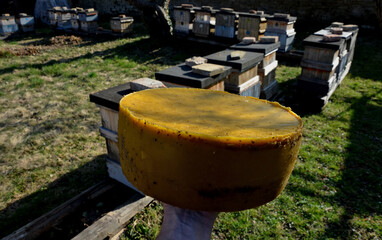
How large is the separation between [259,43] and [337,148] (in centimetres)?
316

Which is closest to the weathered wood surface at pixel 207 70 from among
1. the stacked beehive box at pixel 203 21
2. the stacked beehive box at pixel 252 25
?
the stacked beehive box at pixel 252 25

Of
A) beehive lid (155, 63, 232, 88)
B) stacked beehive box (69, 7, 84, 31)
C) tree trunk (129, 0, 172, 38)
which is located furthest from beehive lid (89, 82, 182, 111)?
stacked beehive box (69, 7, 84, 31)

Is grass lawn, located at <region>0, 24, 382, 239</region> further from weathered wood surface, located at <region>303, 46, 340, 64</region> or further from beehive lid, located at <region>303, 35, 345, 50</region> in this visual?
beehive lid, located at <region>303, 35, 345, 50</region>

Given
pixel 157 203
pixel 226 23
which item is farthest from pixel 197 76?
pixel 226 23

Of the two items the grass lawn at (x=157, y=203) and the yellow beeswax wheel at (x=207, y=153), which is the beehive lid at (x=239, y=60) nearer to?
the grass lawn at (x=157, y=203)

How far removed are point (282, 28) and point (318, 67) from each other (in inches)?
172

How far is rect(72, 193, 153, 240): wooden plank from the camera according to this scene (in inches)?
129

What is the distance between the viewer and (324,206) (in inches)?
166

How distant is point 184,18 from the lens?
40.4ft

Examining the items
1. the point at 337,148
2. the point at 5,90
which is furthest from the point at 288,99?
the point at 5,90

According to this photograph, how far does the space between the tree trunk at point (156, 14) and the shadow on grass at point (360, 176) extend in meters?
9.08

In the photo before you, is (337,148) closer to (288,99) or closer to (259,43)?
(288,99)

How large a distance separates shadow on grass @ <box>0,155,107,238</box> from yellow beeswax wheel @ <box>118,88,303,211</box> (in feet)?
12.2

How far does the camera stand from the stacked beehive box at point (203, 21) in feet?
37.8
